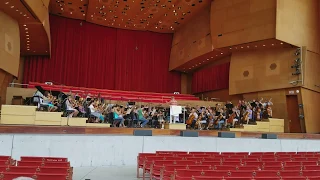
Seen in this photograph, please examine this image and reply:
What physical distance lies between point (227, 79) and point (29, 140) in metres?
16.9

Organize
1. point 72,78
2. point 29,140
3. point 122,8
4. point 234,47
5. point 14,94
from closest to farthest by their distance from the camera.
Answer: point 29,140, point 14,94, point 234,47, point 122,8, point 72,78

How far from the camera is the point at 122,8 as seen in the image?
866 inches

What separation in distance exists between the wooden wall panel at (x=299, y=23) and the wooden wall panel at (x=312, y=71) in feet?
1.42

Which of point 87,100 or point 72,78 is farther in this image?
point 72,78

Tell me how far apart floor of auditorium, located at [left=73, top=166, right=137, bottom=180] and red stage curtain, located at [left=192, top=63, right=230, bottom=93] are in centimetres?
1564

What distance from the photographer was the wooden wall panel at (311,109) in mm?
17891

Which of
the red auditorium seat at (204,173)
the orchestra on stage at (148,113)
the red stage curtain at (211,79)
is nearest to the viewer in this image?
the red auditorium seat at (204,173)

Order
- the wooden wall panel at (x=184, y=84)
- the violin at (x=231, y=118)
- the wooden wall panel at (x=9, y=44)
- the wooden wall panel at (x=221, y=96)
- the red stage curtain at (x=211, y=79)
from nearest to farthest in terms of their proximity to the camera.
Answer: the wooden wall panel at (x=9, y=44)
the violin at (x=231, y=118)
the wooden wall panel at (x=221, y=96)
the red stage curtain at (x=211, y=79)
the wooden wall panel at (x=184, y=84)

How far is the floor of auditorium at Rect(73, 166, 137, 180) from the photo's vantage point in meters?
7.10

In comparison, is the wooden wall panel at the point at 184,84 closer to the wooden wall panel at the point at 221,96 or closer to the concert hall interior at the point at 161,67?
the concert hall interior at the point at 161,67

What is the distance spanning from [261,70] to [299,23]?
356 cm

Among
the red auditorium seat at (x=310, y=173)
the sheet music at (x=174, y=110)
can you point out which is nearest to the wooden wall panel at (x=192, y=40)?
the sheet music at (x=174, y=110)

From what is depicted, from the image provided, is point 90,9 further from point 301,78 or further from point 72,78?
point 301,78

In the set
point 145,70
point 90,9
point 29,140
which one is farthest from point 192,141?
point 145,70
